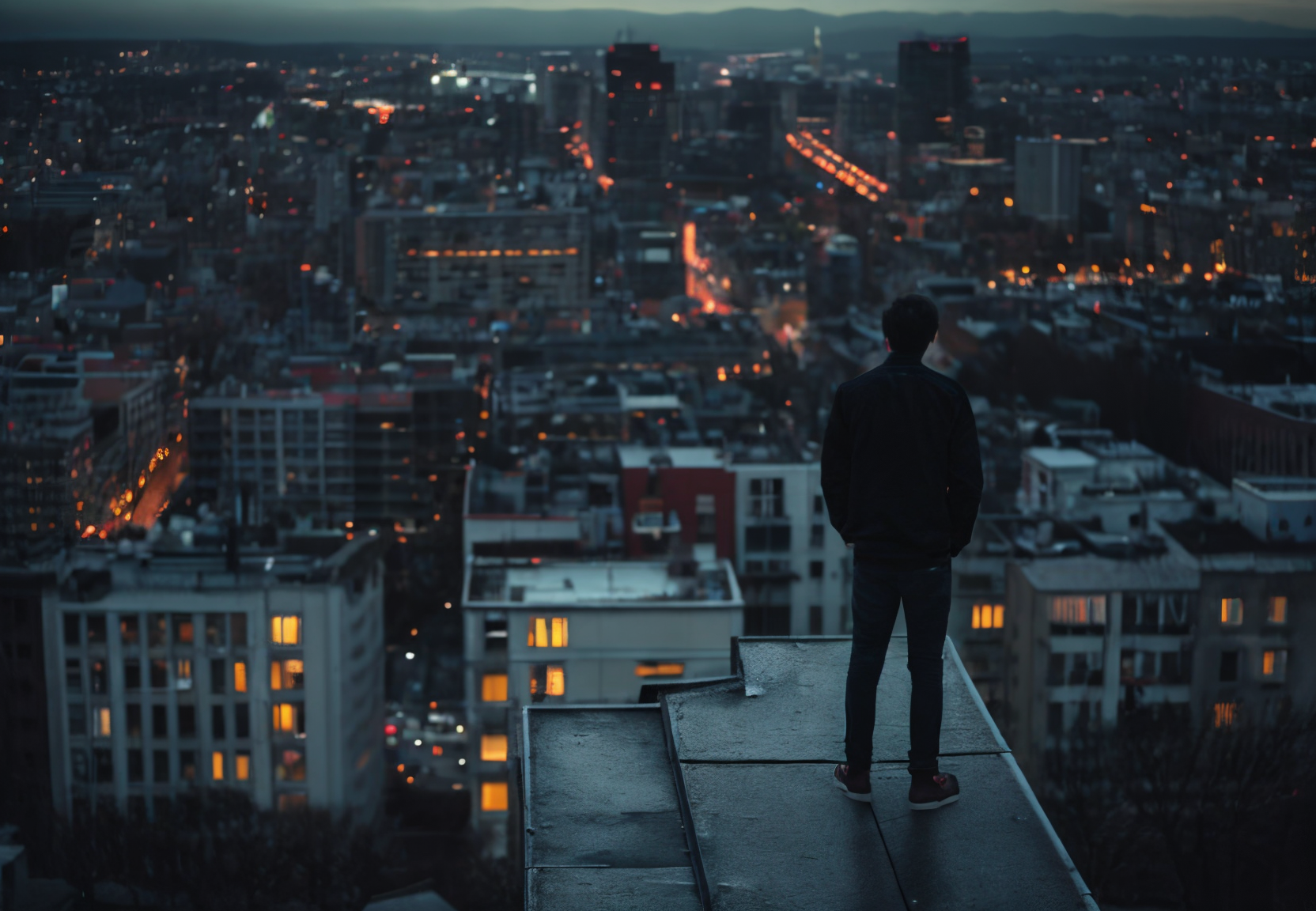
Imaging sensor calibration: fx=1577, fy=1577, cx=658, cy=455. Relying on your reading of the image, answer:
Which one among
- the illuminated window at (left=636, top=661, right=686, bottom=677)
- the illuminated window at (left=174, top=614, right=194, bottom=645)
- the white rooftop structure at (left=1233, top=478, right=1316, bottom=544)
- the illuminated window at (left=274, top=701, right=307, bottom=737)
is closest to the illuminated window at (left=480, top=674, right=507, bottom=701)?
the illuminated window at (left=636, top=661, right=686, bottom=677)

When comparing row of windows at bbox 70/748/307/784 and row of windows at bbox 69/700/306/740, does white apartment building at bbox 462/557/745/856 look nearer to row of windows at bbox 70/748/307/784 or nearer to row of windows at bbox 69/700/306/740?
row of windows at bbox 69/700/306/740

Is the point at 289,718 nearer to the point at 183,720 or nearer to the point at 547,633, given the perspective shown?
the point at 183,720

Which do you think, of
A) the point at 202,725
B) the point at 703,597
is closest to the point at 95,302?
the point at 202,725

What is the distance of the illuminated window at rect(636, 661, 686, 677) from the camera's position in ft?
15.3

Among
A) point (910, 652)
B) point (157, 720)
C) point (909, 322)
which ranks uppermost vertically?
point (909, 322)

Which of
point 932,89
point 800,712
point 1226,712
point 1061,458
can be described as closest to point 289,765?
point 1226,712

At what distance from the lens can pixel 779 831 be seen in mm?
1125

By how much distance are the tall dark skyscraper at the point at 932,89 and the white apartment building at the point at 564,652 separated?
11215mm

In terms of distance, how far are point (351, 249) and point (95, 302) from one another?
7205mm

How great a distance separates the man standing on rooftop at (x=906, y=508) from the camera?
1.15m

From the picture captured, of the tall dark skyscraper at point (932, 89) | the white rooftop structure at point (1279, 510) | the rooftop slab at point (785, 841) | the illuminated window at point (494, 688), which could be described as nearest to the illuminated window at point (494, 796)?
the illuminated window at point (494, 688)

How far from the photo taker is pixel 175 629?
4.64 meters

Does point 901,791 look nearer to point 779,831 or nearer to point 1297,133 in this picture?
point 779,831

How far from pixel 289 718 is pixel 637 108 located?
18120mm
